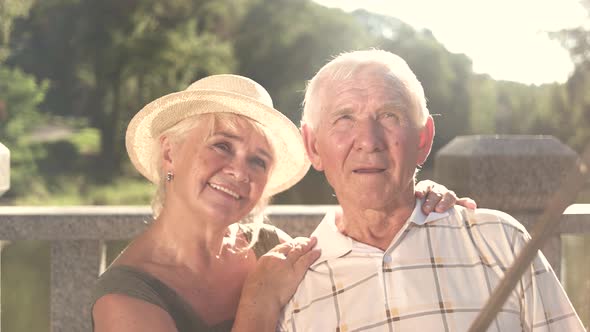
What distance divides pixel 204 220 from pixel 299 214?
947mm

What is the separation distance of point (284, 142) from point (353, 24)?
43.1 m

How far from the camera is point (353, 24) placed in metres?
45.3

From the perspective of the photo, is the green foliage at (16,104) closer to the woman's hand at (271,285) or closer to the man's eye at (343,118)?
the woman's hand at (271,285)

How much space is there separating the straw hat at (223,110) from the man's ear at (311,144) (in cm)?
10

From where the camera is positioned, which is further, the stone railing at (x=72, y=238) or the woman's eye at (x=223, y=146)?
the stone railing at (x=72, y=238)

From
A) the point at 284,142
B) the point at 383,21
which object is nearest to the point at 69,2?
the point at 383,21

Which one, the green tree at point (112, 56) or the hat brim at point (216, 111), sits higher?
the hat brim at point (216, 111)

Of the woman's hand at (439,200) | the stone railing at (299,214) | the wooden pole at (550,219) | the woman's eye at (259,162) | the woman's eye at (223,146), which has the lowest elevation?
the stone railing at (299,214)

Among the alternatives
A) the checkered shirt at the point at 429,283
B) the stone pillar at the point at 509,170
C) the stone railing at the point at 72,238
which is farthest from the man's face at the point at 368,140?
the stone pillar at the point at 509,170

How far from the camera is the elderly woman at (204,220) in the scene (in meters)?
2.52

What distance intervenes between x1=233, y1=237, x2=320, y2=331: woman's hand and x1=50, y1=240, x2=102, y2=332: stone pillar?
1106mm

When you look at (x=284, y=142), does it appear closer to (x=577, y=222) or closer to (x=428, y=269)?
(x=428, y=269)

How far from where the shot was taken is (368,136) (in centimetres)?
250

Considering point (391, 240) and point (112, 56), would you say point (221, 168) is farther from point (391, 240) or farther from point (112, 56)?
point (112, 56)
